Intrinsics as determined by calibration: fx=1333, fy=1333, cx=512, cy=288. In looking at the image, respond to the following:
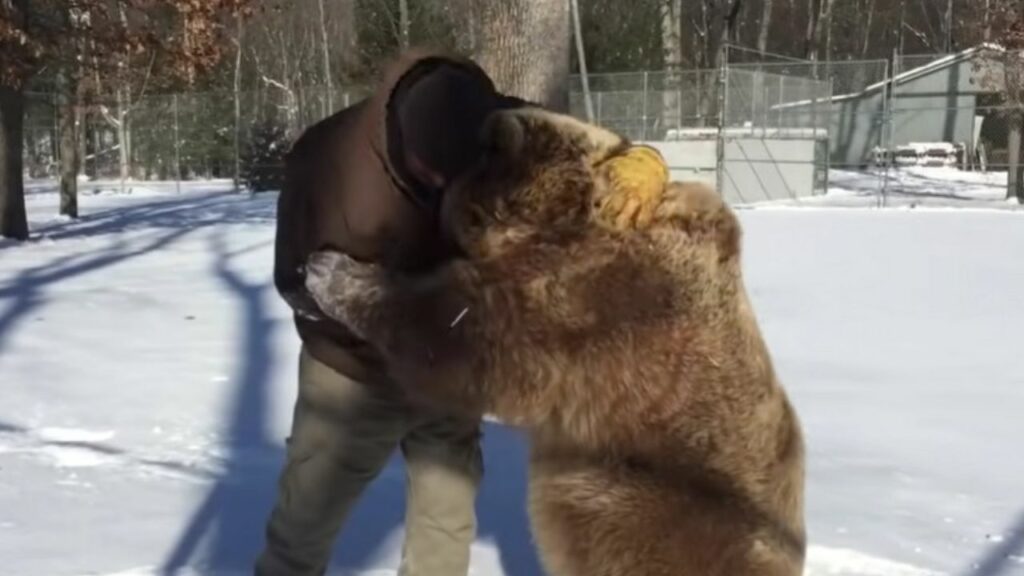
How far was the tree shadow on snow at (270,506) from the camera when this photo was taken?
412 cm

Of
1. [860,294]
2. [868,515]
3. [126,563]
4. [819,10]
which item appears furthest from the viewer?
[819,10]

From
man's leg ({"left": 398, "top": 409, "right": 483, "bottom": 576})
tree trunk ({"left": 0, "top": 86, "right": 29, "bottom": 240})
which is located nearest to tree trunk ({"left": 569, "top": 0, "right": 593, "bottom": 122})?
man's leg ({"left": 398, "top": 409, "right": 483, "bottom": 576})

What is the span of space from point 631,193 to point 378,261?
67cm

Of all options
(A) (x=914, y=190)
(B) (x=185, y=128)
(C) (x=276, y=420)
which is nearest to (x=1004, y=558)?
(C) (x=276, y=420)

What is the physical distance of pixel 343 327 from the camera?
2.95 m

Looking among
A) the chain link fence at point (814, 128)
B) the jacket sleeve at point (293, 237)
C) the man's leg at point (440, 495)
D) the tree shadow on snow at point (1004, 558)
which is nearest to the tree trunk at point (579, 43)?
the tree shadow on snow at point (1004, 558)

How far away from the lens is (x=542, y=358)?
2463 millimetres

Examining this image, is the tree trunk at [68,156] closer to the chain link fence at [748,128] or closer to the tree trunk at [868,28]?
the chain link fence at [748,128]

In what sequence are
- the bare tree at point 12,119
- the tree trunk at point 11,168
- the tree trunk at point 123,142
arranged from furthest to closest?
the tree trunk at point 123,142 < the tree trunk at point 11,168 < the bare tree at point 12,119

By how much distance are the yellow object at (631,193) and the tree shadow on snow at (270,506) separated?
1.31 meters

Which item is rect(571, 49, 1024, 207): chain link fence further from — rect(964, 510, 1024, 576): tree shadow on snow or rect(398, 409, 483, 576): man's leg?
rect(398, 409, 483, 576): man's leg

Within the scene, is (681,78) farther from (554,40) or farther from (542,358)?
(542,358)

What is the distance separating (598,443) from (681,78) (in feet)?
95.6

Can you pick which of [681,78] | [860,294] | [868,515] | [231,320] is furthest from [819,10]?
[868,515]
